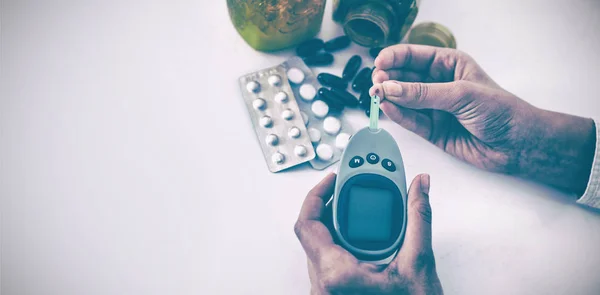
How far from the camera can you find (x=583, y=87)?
2.30 ft

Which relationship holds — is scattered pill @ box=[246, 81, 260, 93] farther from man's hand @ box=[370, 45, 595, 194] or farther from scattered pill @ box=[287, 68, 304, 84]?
man's hand @ box=[370, 45, 595, 194]

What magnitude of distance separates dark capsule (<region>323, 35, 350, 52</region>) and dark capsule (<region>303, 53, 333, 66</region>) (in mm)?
16

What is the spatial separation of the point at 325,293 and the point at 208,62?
411 mm

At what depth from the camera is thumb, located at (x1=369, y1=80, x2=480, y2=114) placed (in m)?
0.57

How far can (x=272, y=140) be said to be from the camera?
0.64 metres

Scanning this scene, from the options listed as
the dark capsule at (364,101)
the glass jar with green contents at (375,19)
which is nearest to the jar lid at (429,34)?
the glass jar with green contents at (375,19)

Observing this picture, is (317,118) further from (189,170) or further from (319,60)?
(189,170)

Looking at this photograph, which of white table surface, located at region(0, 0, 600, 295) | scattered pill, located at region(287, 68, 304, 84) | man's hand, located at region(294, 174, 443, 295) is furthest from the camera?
scattered pill, located at region(287, 68, 304, 84)

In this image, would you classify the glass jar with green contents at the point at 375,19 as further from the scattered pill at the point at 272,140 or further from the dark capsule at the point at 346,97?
the scattered pill at the point at 272,140

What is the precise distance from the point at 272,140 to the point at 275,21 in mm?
180

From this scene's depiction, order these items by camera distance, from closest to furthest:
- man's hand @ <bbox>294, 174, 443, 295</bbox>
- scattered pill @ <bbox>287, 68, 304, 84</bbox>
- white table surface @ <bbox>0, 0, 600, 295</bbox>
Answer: man's hand @ <bbox>294, 174, 443, 295</bbox> → white table surface @ <bbox>0, 0, 600, 295</bbox> → scattered pill @ <bbox>287, 68, 304, 84</bbox>

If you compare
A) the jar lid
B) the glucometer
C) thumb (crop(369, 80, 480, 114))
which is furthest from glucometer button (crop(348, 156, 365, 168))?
the jar lid

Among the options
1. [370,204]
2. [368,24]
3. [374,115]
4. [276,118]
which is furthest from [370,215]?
[368,24]

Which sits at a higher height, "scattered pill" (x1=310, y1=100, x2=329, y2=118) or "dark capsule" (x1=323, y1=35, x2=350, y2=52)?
"dark capsule" (x1=323, y1=35, x2=350, y2=52)
